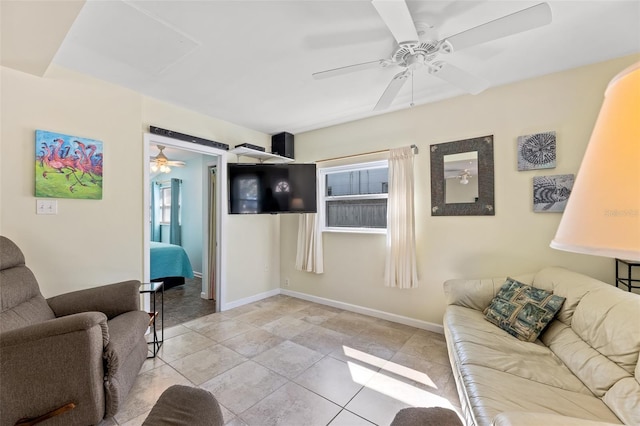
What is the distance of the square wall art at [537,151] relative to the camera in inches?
92.0

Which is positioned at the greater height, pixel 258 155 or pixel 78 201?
pixel 258 155

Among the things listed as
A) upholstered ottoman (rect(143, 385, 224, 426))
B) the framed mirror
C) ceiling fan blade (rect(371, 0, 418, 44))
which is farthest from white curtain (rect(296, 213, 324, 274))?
upholstered ottoman (rect(143, 385, 224, 426))

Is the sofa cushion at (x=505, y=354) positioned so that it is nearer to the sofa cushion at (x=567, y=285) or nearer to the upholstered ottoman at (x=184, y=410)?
the sofa cushion at (x=567, y=285)

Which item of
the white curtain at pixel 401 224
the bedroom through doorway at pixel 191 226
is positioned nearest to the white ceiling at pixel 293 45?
the white curtain at pixel 401 224

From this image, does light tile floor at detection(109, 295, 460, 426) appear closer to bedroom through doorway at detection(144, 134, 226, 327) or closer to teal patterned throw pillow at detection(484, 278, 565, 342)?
teal patterned throw pillow at detection(484, 278, 565, 342)

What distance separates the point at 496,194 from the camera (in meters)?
2.60

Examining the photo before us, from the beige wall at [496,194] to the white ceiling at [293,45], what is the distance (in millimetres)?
193

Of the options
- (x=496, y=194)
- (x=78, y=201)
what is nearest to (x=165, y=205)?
(x=78, y=201)

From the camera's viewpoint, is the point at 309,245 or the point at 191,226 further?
the point at 191,226

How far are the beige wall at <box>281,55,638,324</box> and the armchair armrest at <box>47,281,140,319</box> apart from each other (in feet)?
7.92

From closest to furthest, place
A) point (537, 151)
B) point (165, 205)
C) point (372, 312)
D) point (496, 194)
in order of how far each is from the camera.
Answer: point (537, 151), point (496, 194), point (372, 312), point (165, 205)

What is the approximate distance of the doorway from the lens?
279cm

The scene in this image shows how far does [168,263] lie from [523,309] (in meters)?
4.91

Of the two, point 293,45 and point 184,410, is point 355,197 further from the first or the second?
point 184,410
